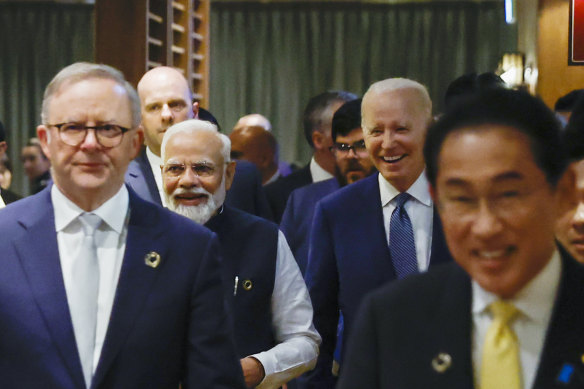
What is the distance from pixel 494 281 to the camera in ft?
5.43

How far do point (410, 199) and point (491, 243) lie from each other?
1.84 metres

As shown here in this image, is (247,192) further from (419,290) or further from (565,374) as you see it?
(565,374)

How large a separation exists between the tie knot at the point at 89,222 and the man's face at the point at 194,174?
3.43ft

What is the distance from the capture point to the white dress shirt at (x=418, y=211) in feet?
11.1

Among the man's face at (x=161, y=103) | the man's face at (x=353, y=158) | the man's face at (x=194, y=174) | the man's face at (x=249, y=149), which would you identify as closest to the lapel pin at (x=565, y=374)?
the man's face at (x=194, y=174)

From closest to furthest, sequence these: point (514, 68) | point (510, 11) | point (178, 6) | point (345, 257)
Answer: point (345, 257) → point (178, 6) → point (514, 68) → point (510, 11)

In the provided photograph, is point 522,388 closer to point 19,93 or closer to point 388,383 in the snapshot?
point 388,383

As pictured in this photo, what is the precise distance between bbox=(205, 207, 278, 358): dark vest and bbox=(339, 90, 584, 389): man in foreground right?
155 cm

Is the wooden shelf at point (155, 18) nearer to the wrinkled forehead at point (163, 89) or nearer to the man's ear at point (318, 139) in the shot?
the man's ear at point (318, 139)

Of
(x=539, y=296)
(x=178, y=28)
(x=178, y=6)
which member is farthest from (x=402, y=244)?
(x=178, y=6)

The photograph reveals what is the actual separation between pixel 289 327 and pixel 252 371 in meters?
0.27

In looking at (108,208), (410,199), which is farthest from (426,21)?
(108,208)

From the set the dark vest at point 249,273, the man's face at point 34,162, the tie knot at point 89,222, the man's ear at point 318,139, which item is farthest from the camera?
the man's face at point 34,162

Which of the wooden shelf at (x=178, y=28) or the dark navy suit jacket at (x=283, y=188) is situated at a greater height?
the wooden shelf at (x=178, y=28)
